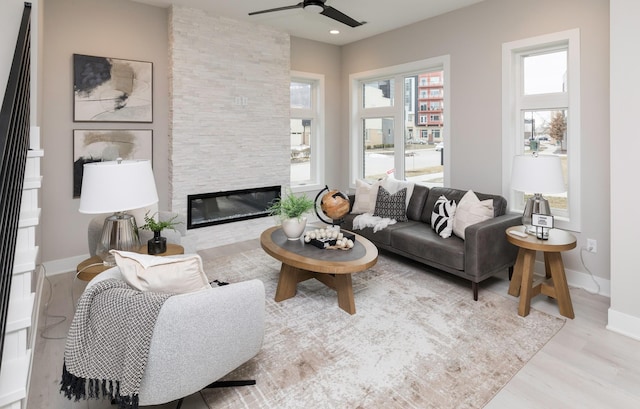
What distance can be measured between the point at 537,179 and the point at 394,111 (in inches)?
111

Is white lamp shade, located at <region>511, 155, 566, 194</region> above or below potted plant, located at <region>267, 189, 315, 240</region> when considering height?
above

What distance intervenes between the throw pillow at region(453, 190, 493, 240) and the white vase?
59.9 inches

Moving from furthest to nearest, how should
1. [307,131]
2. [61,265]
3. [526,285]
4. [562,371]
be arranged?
[307,131], [61,265], [526,285], [562,371]

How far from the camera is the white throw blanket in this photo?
4145 millimetres

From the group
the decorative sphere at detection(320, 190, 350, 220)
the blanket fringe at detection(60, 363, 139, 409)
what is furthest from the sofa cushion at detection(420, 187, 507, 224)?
the blanket fringe at detection(60, 363, 139, 409)

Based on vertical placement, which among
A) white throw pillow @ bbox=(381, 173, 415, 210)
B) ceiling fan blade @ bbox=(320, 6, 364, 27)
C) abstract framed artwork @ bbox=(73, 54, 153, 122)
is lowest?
white throw pillow @ bbox=(381, 173, 415, 210)

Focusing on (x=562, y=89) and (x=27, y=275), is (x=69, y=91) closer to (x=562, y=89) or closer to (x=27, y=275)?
(x=27, y=275)

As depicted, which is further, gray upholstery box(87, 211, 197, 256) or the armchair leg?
gray upholstery box(87, 211, 197, 256)

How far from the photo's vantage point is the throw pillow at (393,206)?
14.2 feet

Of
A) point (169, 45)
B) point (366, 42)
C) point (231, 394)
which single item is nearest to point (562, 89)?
point (366, 42)

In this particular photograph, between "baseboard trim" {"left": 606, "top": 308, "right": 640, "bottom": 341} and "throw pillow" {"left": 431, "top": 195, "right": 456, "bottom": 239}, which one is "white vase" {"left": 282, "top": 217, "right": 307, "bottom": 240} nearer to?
"throw pillow" {"left": 431, "top": 195, "right": 456, "bottom": 239}

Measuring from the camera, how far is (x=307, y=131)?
6.02 metres

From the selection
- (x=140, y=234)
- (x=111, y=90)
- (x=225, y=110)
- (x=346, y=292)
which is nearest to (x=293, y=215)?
(x=346, y=292)

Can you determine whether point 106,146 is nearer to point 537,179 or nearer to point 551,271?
point 537,179
